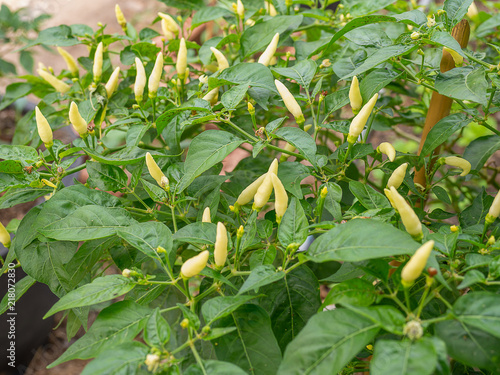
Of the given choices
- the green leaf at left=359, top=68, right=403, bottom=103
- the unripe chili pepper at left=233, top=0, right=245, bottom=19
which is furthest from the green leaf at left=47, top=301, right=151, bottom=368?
the unripe chili pepper at left=233, top=0, right=245, bottom=19

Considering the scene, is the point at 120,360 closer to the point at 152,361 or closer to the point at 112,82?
the point at 152,361

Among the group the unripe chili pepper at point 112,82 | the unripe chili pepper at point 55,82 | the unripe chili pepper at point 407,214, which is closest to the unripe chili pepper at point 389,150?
the unripe chili pepper at point 407,214

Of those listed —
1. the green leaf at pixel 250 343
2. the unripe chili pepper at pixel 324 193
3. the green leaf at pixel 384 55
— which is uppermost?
the green leaf at pixel 384 55

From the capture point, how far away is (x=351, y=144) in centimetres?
79

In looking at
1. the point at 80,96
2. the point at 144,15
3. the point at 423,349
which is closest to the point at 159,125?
the point at 80,96

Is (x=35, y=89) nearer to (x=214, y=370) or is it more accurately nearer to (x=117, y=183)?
(x=117, y=183)

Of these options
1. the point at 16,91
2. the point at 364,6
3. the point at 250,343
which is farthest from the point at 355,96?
the point at 16,91

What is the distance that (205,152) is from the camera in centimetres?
76

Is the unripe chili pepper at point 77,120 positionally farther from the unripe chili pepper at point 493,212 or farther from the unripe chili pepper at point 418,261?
the unripe chili pepper at point 493,212

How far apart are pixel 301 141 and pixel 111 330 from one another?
1.45 feet

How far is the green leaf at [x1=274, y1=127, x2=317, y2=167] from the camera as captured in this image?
743mm

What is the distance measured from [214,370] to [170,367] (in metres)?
0.06

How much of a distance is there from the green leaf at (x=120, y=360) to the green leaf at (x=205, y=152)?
0.93 feet

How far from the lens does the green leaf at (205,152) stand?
29.0 inches
